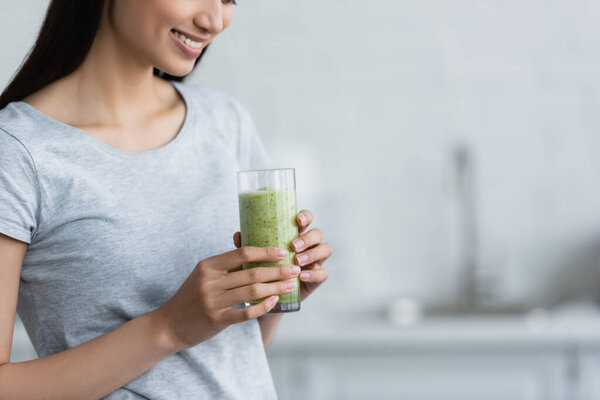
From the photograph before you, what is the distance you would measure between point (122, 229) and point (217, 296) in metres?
0.21

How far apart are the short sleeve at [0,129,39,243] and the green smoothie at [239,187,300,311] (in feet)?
1.02

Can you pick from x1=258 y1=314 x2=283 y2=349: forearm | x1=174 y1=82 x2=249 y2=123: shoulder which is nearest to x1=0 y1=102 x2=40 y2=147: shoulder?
x1=174 y1=82 x2=249 y2=123: shoulder

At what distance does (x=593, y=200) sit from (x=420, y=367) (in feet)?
3.74

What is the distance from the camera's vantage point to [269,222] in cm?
110

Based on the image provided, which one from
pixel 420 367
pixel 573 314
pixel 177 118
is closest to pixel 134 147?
pixel 177 118

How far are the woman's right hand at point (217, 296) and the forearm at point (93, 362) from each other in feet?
0.09

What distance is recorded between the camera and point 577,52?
2949 mm

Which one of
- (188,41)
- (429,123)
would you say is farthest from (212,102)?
(429,123)

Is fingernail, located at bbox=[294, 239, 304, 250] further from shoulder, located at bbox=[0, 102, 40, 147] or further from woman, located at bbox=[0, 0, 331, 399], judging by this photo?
shoulder, located at bbox=[0, 102, 40, 147]

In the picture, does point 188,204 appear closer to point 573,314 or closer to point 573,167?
point 573,314

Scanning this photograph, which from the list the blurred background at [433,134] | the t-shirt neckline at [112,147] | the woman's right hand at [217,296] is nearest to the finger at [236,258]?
the woman's right hand at [217,296]

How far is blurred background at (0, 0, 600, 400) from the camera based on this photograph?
2.95 meters

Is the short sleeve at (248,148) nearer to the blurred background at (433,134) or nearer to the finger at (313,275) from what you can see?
the finger at (313,275)

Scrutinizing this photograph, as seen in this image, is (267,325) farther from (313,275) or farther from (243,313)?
(243,313)
